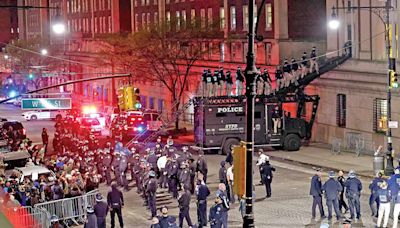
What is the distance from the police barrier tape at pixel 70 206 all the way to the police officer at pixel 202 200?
11.8ft

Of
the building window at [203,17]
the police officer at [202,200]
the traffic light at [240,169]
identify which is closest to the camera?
the traffic light at [240,169]

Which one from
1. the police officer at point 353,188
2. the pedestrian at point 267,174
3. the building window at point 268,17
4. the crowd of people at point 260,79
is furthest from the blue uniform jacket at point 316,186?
the building window at point 268,17

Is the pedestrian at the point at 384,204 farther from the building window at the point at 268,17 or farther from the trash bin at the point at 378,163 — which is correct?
the building window at the point at 268,17

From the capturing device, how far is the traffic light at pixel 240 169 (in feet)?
52.1

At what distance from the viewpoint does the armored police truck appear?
41.0 m

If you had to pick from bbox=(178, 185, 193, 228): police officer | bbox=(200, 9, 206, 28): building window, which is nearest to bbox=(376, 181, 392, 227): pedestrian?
bbox=(178, 185, 193, 228): police officer

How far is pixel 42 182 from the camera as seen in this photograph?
87.6 ft

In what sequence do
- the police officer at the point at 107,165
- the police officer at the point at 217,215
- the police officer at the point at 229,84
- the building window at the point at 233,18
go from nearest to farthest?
the police officer at the point at 217,215 < the police officer at the point at 107,165 < the police officer at the point at 229,84 < the building window at the point at 233,18

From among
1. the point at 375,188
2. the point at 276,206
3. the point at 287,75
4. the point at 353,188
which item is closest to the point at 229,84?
the point at 287,75

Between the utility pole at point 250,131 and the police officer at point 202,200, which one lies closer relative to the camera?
the utility pole at point 250,131

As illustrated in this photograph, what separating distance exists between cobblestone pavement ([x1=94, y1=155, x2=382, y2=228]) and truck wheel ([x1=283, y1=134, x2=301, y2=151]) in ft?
25.6

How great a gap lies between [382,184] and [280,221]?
3736 millimetres

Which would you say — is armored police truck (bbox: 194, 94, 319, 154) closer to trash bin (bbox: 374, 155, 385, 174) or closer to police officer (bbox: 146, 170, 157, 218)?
trash bin (bbox: 374, 155, 385, 174)

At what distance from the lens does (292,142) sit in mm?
42875
